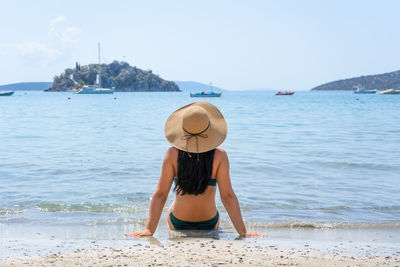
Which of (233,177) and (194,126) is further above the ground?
(194,126)

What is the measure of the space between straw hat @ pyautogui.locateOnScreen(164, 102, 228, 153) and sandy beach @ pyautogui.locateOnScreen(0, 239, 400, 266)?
2.76 ft

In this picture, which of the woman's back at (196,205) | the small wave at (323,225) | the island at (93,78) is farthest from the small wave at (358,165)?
the island at (93,78)

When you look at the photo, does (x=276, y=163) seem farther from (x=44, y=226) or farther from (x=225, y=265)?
(x=225, y=265)

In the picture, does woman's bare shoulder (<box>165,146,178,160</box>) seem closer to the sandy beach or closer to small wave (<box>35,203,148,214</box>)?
the sandy beach

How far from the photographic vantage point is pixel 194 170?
414cm

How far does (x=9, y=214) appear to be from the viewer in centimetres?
636

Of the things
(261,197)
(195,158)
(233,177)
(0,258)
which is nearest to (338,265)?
(195,158)

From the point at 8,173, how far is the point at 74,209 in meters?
3.55

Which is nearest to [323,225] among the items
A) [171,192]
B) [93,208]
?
[171,192]

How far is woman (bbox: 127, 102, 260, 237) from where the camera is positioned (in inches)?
157

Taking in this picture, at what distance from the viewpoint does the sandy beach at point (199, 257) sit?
139 inches

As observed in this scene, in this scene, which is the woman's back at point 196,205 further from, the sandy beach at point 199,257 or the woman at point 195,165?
the sandy beach at point 199,257

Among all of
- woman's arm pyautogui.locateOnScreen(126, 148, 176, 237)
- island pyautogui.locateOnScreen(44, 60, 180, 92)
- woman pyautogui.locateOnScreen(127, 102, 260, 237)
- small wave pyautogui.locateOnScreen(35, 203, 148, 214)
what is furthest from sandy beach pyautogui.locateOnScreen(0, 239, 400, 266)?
island pyautogui.locateOnScreen(44, 60, 180, 92)

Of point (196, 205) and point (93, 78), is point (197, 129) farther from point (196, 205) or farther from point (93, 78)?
point (93, 78)
